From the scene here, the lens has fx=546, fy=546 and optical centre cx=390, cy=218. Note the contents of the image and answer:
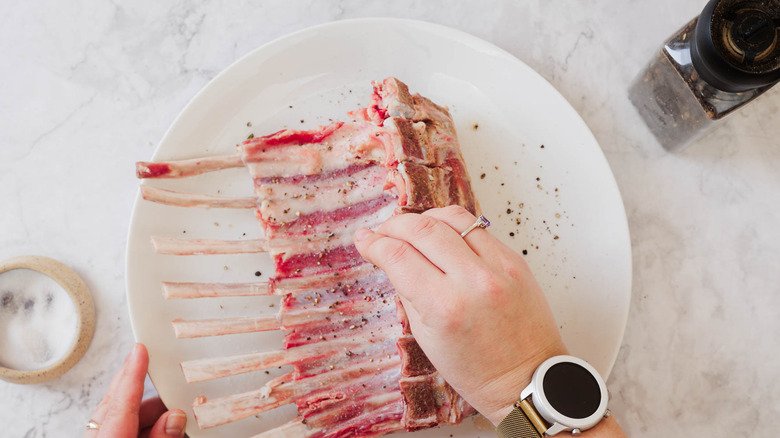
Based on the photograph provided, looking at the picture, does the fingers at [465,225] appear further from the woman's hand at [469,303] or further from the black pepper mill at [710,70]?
the black pepper mill at [710,70]

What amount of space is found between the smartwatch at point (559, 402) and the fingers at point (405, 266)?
0.51m

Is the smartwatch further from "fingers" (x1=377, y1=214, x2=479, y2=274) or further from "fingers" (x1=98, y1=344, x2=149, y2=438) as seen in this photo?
"fingers" (x1=98, y1=344, x2=149, y2=438)

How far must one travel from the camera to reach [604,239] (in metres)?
2.52

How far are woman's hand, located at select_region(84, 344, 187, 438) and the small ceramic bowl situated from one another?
13.6 inches

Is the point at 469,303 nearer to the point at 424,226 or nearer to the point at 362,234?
the point at 424,226

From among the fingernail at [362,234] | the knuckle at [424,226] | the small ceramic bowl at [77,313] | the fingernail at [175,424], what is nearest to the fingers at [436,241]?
the knuckle at [424,226]

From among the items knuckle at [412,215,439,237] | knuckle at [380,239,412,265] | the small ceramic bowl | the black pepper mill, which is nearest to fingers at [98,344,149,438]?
the small ceramic bowl

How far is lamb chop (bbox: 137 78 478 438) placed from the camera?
2236 millimetres

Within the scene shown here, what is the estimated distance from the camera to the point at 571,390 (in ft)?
6.24

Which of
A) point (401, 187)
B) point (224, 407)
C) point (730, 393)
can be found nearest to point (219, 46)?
point (401, 187)

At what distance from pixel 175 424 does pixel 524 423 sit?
149cm

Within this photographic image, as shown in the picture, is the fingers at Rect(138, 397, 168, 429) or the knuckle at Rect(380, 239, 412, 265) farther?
the fingers at Rect(138, 397, 168, 429)

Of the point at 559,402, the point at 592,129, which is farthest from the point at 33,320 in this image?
the point at 592,129

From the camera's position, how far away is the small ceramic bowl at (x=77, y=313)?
2580mm
